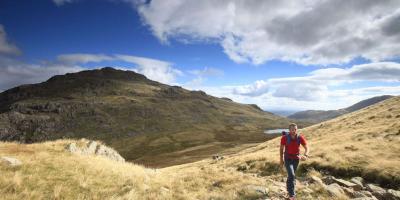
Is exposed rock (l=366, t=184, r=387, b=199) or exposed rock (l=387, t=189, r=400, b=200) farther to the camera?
exposed rock (l=366, t=184, r=387, b=199)

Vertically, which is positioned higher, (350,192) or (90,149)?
(90,149)

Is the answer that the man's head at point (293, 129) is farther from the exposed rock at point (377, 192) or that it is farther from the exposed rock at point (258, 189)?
the exposed rock at point (377, 192)

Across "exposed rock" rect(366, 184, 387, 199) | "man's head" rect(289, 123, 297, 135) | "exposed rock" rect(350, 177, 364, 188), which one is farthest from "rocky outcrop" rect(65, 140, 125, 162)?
"exposed rock" rect(366, 184, 387, 199)

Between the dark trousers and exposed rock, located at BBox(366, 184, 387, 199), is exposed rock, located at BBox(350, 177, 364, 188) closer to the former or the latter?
exposed rock, located at BBox(366, 184, 387, 199)

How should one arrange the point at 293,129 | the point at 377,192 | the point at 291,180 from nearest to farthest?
the point at 291,180 < the point at 293,129 < the point at 377,192

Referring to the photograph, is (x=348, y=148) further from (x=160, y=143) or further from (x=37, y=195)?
(x=160, y=143)

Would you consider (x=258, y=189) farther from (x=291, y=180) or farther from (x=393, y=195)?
(x=393, y=195)

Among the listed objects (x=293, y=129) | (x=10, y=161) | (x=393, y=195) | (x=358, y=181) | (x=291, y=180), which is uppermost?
(x=293, y=129)

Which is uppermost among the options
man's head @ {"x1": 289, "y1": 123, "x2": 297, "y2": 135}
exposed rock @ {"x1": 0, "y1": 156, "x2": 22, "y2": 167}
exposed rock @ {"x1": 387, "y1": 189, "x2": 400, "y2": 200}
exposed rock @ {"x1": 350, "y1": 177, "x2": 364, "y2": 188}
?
man's head @ {"x1": 289, "y1": 123, "x2": 297, "y2": 135}

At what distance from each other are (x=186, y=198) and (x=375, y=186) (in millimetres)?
11027

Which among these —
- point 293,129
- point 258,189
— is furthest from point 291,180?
point 293,129

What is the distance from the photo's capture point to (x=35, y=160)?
64.5 feet

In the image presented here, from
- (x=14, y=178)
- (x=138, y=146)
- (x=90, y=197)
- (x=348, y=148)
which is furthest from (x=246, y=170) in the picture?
(x=138, y=146)

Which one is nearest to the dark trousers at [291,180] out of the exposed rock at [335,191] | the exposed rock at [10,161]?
the exposed rock at [335,191]
